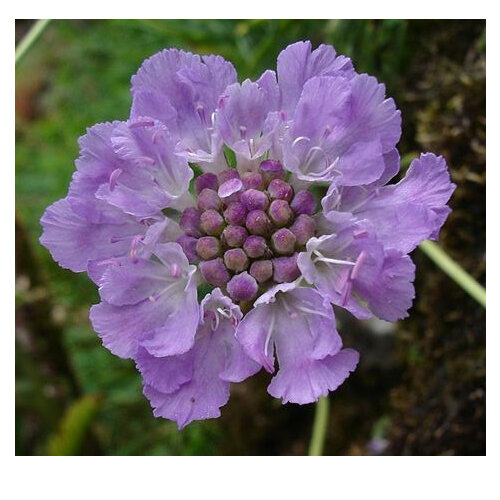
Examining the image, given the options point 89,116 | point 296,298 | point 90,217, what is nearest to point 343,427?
point 296,298

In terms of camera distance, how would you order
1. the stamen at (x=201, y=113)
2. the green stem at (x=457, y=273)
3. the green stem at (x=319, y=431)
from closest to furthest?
1. the stamen at (x=201, y=113)
2. the green stem at (x=457, y=273)
3. the green stem at (x=319, y=431)

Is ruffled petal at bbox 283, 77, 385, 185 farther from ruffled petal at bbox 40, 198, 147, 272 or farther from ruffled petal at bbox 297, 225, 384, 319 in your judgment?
ruffled petal at bbox 40, 198, 147, 272

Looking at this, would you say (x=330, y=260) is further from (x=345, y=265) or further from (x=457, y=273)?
(x=457, y=273)

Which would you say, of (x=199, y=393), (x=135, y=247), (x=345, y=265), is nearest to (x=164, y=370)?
(x=199, y=393)

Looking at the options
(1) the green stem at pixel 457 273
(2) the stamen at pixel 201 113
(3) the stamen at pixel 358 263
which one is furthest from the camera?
(1) the green stem at pixel 457 273

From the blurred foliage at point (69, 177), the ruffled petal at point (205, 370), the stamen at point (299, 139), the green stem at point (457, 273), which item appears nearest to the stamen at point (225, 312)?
the ruffled petal at point (205, 370)

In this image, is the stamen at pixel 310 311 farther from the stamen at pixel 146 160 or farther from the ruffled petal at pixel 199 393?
the stamen at pixel 146 160

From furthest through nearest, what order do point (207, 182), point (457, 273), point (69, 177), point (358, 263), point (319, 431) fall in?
point (69, 177) → point (319, 431) → point (457, 273) → point (207, 182) → point (358, 263)
